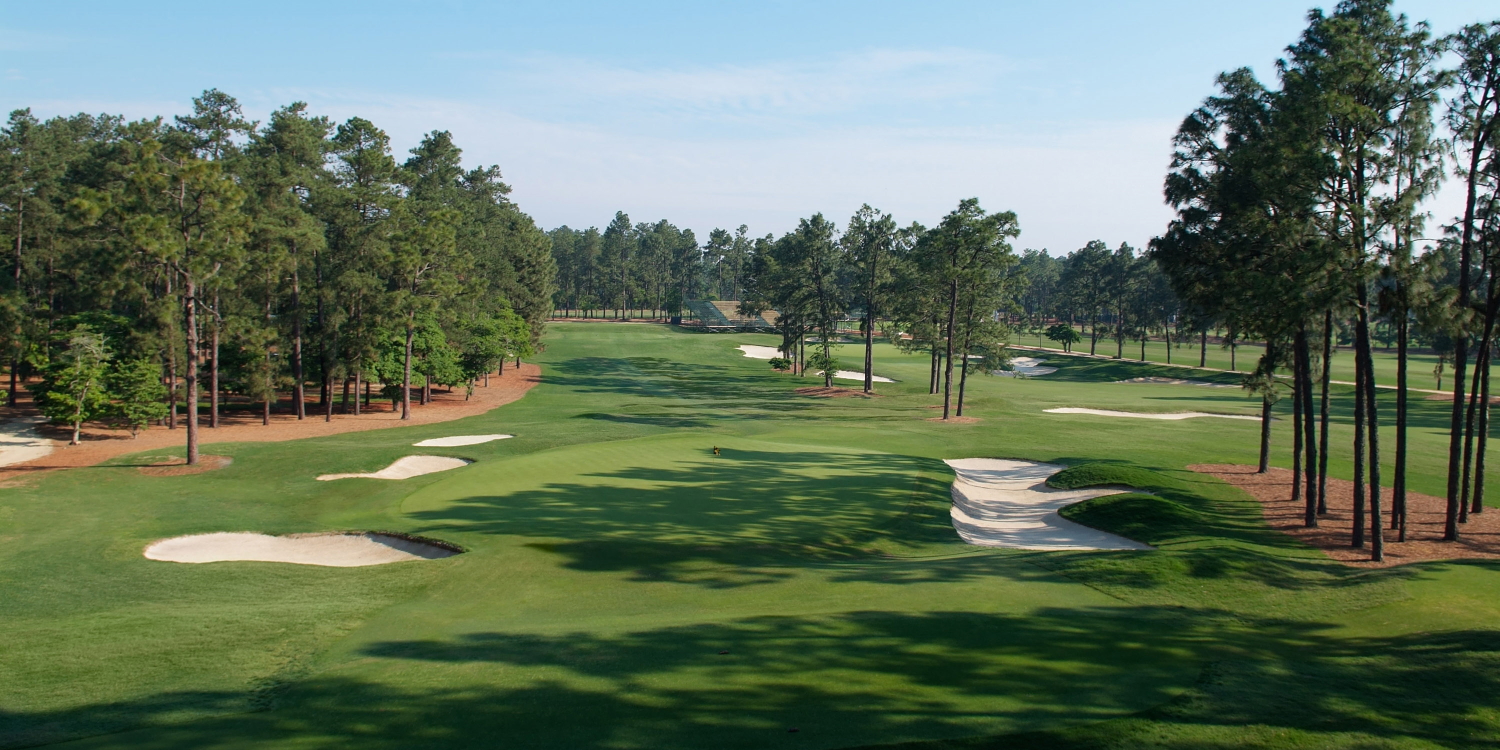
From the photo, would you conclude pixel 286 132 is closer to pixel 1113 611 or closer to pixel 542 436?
pixel 542 436

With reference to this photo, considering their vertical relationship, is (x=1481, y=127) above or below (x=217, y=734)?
above

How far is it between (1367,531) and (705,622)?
20.1 metres

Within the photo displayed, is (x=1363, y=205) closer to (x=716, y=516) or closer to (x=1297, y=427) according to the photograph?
(x=1297, y=427)

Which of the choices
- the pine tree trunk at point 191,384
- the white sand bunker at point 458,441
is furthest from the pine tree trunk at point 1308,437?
the pine tree trunk at point 191,384

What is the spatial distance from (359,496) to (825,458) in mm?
15599

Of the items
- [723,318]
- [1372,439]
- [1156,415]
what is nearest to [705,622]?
[1372,439]

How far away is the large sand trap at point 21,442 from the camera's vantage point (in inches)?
1325

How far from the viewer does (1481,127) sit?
65.9 ft

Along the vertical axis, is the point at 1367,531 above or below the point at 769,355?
below

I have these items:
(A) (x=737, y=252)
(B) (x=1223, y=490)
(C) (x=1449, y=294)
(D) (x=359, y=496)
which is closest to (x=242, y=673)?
(D) (x=359, y=496)

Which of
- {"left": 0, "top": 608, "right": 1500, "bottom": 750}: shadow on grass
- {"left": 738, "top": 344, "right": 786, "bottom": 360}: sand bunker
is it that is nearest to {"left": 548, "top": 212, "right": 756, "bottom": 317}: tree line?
{"left": 738, "top": 344, "right": 786, "bottom": 360}: sand bunker

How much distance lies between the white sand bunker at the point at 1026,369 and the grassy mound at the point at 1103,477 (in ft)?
185

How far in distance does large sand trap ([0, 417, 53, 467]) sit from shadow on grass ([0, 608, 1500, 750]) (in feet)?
104

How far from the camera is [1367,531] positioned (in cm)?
2261
